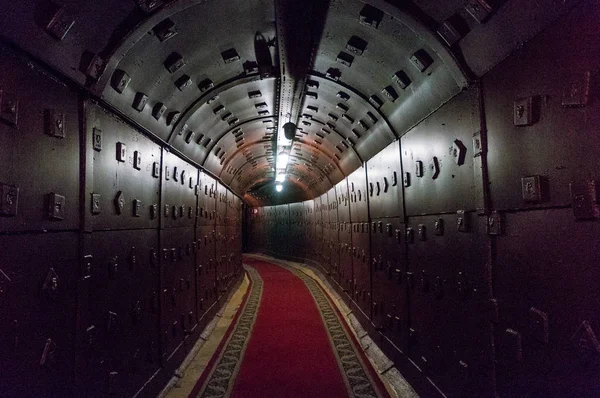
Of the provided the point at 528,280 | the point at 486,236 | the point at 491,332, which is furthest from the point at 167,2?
the point at 491,332

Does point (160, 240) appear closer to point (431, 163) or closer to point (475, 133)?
point (431, 163)

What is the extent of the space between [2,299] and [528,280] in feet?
11.4

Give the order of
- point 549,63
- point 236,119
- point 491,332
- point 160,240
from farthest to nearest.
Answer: point 236,119 < point 160,240 < point 491,332 < point 549,63

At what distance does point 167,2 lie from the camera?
12.4ft

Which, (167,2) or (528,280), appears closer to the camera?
(528,280)

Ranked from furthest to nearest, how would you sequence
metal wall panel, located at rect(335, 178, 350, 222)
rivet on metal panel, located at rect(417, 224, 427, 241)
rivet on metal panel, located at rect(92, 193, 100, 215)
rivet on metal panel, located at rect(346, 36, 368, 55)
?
metal wall panel, located at rect(335, 178, 350, 222)
rivet on metal panel, located at rect(346, 36, 368, 55)
rivet on metal panel, located at rect(417, 224, 427, 241)
rivet on metal panel, located at rect(92, 193, 100, 215)

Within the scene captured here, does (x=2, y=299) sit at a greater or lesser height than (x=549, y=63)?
lesser

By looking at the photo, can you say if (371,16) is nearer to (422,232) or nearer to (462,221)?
(462,221)

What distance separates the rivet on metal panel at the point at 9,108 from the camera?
2.50 metres

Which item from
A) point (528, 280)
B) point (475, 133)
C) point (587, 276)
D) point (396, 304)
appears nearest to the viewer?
point (587, 276)

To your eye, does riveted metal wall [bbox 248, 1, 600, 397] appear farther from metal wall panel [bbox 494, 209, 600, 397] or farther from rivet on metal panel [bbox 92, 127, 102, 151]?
rivet on metal panel [bbox 92, 127, 102, 151]

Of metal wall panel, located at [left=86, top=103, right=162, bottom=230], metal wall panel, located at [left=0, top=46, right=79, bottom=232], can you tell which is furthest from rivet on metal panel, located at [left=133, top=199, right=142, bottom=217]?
metal wall panel, located at [left=0, top=46, right=79, bottom=232]

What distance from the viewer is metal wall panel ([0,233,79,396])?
2510mm

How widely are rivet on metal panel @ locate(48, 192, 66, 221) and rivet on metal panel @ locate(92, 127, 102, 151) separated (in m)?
0.72
